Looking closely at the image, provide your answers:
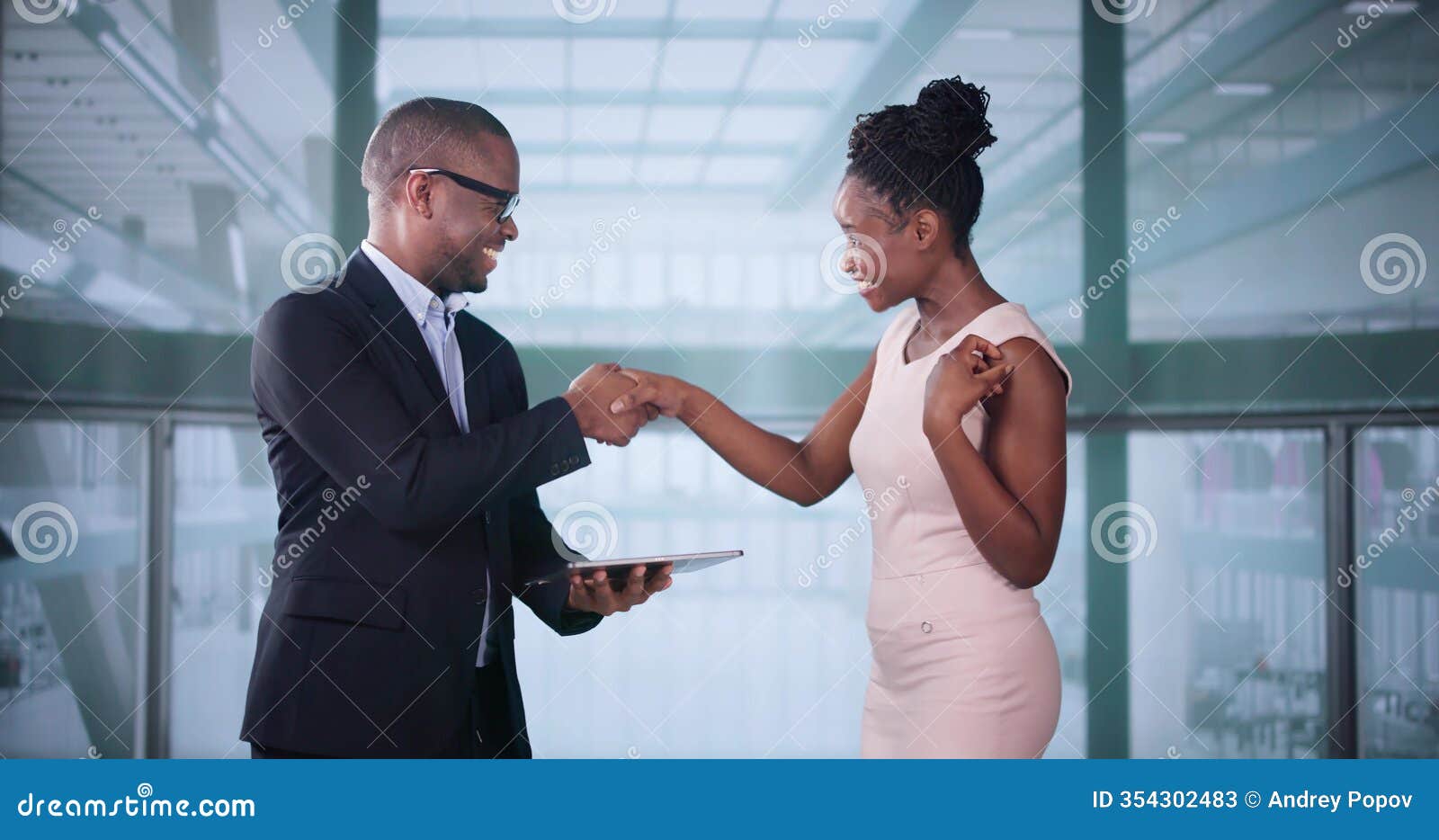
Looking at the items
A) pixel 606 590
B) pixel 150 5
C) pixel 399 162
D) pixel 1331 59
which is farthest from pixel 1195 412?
pixel 150 5

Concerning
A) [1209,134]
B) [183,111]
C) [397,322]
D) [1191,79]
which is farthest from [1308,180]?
[183,111]

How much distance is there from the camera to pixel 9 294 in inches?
132

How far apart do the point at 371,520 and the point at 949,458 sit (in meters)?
0.95

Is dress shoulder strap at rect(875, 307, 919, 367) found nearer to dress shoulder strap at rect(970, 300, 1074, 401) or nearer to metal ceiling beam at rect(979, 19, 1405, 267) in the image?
dress shoulder strap at rect(970, 300, 1074, 401)

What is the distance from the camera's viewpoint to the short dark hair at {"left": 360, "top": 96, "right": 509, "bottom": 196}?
1865 millimetres

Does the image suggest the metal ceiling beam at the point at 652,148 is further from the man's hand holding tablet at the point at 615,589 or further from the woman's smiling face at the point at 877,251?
the man's hand holding tablet at the point at 615,589

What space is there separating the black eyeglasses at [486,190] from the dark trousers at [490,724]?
86 cm

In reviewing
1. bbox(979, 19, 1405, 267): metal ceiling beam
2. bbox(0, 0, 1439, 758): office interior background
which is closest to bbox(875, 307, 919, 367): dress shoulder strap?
bbox(0, 0, 1439, 758): office interior background

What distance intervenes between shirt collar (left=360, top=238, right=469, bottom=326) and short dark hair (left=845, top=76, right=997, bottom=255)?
0.82 m

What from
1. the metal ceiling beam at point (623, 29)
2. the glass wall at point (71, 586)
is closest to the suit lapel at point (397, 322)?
the glass wall at point (71, 586)

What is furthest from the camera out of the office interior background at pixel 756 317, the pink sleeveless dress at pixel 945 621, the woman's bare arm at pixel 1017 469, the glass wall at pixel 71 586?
the office interior background at pixel 756 317

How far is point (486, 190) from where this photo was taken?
1.89 meters

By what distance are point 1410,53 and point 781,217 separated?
2.39 m

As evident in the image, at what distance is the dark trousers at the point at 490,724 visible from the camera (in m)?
1.76
